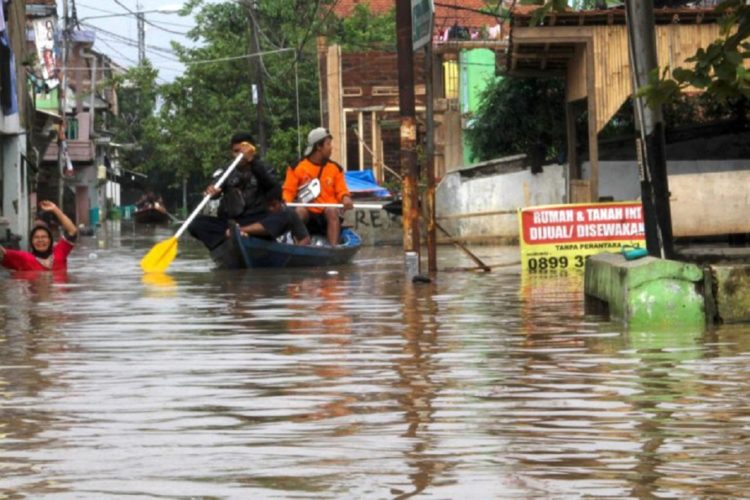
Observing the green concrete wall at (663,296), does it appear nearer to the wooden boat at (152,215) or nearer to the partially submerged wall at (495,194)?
the partially submerged wall at (495,194)

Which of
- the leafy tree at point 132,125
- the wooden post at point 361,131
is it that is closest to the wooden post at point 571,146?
the wooden post at point 361,131

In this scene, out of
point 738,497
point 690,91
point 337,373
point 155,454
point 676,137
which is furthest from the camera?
point 676,137

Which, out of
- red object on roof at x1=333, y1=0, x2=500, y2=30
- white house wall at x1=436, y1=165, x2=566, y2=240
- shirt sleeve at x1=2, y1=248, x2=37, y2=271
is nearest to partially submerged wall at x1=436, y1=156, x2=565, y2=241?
white house wall at x1=436, y1=165, x2=566, y2=240

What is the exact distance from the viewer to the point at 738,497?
17.2ft

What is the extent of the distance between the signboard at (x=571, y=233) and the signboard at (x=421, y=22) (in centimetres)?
264

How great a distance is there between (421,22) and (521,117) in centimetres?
1796

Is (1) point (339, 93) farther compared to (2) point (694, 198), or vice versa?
(1) point (339, 93)

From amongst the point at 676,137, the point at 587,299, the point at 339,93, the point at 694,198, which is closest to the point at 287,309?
the point at 587,299

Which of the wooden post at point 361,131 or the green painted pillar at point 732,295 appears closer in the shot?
the green painted pillar at point 732,295

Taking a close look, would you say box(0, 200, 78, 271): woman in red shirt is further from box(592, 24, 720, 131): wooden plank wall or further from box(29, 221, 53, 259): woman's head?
box(592, 24, 720, 131): wooden plank wall

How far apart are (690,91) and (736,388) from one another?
20294 millimetres

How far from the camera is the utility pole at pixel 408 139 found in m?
20.0

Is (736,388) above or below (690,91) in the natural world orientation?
below

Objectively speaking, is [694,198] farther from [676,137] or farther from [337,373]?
[337,373]
